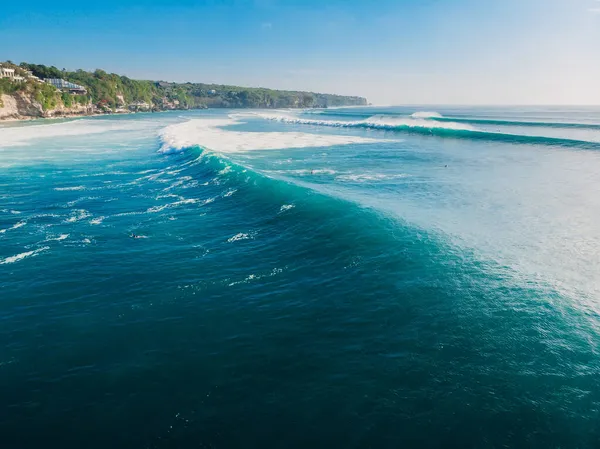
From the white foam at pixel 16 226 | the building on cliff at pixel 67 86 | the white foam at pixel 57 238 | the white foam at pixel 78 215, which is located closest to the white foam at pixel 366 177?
the white foam at pixel 78 215

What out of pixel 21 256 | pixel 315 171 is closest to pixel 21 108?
pixel 315 171

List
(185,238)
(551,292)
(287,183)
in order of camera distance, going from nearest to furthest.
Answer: (551,292), (185,238), (287,183)

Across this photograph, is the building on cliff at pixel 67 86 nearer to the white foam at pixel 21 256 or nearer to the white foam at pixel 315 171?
the white foam at pixel 315 171

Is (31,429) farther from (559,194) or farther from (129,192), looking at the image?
(559,194)

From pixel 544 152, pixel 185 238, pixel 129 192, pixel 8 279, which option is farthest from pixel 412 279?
pixel 544 152

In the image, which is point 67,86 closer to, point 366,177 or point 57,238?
point 366,177

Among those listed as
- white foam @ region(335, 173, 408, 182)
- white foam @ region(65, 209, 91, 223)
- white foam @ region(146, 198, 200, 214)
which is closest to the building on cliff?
white foam @ region(65, 209, 91, 223)

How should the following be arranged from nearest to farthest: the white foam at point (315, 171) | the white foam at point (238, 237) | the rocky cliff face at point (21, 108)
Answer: the white foam at point (238, 237), the white foam at point (315, 171), the rocky cliff face at point (21, 108)

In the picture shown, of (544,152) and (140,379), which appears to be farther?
(544,152)
